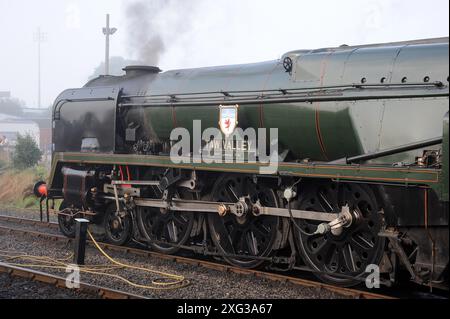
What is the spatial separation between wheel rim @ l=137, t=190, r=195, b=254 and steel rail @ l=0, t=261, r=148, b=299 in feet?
8.42

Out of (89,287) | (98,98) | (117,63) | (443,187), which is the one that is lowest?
(89,287)

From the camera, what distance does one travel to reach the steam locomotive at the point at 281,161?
6809 mm

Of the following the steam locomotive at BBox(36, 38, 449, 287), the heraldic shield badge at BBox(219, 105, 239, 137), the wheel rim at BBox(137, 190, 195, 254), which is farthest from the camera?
the wheel rim at BBox(137, 190, 195, 254)

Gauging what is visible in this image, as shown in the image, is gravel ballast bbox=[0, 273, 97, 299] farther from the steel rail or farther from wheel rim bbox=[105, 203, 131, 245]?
wheel rim bbox=[105, 203, 131, 245]

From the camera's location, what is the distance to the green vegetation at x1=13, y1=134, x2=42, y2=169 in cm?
2862

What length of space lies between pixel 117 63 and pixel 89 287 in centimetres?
13313

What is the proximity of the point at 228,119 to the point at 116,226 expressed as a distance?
3.66 meters

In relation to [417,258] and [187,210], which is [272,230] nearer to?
[187,210]

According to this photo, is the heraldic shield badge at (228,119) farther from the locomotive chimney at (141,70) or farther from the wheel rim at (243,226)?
the locomotive chimney at (141,70)

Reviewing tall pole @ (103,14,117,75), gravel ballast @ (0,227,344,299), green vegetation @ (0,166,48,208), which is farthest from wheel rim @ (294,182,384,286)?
tall pole @ (103,14,117,75)

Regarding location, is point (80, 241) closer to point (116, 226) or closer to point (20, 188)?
point (116, 226)
